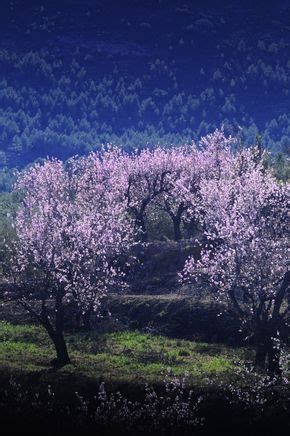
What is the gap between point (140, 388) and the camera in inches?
949

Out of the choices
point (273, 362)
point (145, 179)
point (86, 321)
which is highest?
point (145, 179)

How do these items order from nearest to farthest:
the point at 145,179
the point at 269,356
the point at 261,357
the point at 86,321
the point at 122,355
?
the point at 269,356, the point at 261,357, the point at 122,355, the point at 86,321, the point at 145,179

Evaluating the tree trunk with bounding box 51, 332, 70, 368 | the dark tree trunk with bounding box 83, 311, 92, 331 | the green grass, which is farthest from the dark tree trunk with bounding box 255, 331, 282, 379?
the dark tree trunk with bounding box 83, 311, 92, 331

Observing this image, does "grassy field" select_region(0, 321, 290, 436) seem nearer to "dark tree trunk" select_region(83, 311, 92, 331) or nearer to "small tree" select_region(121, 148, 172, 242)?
"dark tree trunk" select_region(83, 311, 92, 331)

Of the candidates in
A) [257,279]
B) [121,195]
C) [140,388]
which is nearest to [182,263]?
[121,195]

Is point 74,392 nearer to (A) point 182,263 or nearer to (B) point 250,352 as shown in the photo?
(B) point 250,352

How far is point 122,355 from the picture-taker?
32.3 meters

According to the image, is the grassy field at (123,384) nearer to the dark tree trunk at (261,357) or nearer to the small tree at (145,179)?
the dark tree trunk at (261,357)

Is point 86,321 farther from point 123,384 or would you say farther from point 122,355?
point 123,384

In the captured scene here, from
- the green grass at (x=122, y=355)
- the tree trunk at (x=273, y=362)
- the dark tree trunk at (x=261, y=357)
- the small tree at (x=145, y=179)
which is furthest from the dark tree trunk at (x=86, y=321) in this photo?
the small tree at (x=145, y=179)

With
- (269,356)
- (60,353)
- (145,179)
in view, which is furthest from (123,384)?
(145,179)

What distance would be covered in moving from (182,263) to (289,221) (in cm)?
1383

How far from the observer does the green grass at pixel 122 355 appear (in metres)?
27.5

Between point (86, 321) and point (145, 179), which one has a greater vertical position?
point (145, 179)
